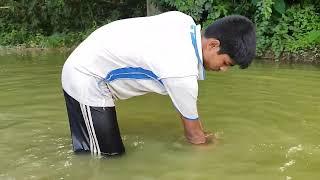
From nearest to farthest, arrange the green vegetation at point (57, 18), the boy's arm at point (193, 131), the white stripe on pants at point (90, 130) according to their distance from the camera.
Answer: the boy's arm at point (193, 131) → the white stripe on pants at point (90, 130) → the green vegetation at point (57, 18)

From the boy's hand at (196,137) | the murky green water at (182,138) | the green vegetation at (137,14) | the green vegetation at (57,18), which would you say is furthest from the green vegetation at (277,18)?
the boy's hand at (196,137)

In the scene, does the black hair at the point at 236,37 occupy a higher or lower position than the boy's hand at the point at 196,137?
higher

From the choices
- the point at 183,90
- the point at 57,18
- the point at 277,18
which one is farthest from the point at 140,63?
the point at 57,18

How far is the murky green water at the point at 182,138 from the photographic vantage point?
361cm

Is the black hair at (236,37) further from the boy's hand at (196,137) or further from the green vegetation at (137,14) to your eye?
the green vegetation at (137,14)

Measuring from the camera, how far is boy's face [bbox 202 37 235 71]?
3.37 metres

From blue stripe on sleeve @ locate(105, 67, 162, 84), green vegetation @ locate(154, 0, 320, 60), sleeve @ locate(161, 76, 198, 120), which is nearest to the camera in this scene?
sleeve @ locate(161, 76, 198, 120)

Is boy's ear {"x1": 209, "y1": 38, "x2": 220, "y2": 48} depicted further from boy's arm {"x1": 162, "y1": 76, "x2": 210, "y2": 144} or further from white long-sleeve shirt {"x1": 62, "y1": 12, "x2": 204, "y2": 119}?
boy's arm {"x1": 162, "y1": 76, "x2": 210, "y2": 144}

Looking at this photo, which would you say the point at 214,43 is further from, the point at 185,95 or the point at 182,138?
the point at 182,138

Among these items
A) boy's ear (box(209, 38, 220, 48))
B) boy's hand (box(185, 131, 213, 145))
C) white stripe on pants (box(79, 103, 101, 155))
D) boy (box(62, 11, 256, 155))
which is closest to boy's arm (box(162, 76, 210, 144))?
boy (box(62, 11, 256, 155))

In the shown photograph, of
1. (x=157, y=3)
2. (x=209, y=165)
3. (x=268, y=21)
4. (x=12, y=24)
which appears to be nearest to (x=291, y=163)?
(x=209, y=165)

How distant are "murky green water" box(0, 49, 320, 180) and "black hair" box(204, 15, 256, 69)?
82cm

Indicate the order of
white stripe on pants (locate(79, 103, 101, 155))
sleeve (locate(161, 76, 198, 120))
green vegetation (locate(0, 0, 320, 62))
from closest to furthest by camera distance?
sleeve (locate(161, 76, 198, 120)) < white stripe on pants (locate(79, 103, 101, 155)) < green vegetation (locate(0, 0, 320, 62))

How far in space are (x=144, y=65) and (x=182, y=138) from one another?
110 cm
